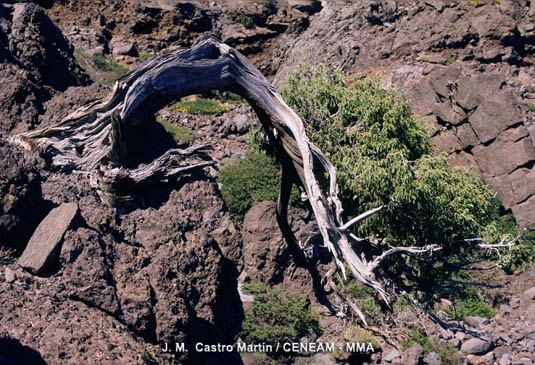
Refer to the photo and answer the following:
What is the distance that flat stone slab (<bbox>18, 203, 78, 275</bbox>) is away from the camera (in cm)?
721

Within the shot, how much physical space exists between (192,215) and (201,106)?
1106cm

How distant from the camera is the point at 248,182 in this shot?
14.4 meters

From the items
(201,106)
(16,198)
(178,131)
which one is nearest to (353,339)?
(16,198)

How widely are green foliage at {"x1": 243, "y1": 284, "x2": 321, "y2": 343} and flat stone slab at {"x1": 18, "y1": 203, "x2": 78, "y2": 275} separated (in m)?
4.04

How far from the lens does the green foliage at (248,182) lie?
13.7 metres

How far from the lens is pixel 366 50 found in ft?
81.5

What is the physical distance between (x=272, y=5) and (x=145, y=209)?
69.2ft

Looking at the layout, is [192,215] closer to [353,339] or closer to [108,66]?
[353,339]

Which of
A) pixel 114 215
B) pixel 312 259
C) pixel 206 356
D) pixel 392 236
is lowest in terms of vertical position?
pixel 312 259

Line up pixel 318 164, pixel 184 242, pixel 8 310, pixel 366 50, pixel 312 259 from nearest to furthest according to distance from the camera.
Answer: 1. pixel 8 310
2. pixel 184 242
3. pixel 318 164
4. pixel 312 259
5. pixel 366 50

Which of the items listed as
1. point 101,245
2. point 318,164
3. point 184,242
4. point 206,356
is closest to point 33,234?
point 101,245

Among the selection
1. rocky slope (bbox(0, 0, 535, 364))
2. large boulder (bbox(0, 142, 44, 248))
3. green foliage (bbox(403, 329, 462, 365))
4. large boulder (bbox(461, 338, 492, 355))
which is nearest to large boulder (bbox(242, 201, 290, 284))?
rocky slope (bbox(0, 0, 535, 364))

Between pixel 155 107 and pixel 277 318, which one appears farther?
pixel 277 318

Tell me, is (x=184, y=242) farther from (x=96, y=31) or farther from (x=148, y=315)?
(x=96, y=31)
